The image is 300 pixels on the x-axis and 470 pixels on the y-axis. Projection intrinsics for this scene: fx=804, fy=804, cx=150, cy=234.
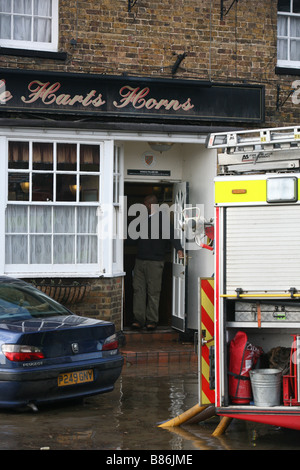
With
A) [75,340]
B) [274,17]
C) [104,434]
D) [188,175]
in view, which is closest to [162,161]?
[188,175]

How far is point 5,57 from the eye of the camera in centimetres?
1255

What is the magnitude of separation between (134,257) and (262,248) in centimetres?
719

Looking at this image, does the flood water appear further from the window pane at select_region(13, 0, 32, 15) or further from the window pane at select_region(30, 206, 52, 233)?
the window pane at select_region(13, 0, 32, 15)

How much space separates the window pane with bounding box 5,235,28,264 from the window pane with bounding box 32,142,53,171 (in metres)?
1.15

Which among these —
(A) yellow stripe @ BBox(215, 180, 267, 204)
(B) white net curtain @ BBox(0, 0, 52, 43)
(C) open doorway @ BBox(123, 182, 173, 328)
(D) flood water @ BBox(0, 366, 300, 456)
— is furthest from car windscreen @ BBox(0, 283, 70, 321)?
(B) white net curtain @ BBox(0, 0, 52, 43)

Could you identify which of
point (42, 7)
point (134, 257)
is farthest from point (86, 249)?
point (42, 7)

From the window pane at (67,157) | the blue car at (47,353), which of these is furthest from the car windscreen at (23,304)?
the window pane at (67,157)

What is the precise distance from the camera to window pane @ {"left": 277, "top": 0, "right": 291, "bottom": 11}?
46.2 ft

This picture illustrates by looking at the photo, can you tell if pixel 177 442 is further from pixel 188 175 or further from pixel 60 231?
pixel 188 175

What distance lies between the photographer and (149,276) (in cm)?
1375

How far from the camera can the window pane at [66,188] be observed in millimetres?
12875

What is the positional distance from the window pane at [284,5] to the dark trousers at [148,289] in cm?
492

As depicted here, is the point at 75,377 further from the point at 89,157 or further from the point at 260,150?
the point at 89,157

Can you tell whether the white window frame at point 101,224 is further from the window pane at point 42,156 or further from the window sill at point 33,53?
the window sill at point 33,53
